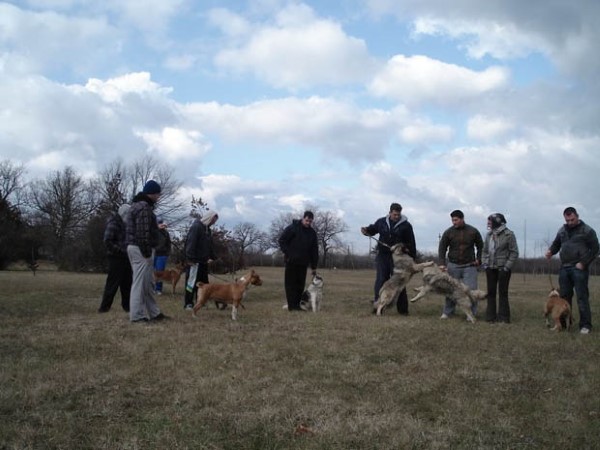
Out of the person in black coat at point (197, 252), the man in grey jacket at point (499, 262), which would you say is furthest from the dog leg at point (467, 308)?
the person in black coat at point (197, 252)

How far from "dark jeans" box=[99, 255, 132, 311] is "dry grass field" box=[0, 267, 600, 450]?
146 cm

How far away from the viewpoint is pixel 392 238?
1038 cm

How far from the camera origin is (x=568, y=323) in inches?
347

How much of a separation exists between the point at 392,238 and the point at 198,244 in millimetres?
3786

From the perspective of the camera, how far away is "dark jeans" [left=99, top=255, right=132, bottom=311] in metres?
9.74

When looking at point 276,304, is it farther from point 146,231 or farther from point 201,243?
point 146,231

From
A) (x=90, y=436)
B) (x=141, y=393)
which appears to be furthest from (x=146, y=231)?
(x=90, y=436)

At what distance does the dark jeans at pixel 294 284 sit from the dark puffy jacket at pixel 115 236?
3273 millimetres

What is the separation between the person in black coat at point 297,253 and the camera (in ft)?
35.7

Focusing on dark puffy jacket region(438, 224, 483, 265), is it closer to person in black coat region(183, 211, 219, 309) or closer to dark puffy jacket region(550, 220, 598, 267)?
dark puffy jacket region(550, 220, 598, 267)

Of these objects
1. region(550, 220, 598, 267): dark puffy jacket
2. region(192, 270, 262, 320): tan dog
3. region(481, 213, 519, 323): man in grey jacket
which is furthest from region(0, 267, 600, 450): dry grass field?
region(550, 220, 598, 267): dark puffy jacket

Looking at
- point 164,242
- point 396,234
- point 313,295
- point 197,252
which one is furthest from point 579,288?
point 164,242

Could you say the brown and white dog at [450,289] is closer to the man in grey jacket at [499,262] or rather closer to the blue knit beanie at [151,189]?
the man in grey jacket at [499,262]

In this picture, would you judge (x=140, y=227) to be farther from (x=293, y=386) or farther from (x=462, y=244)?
(x=462, y=244)
